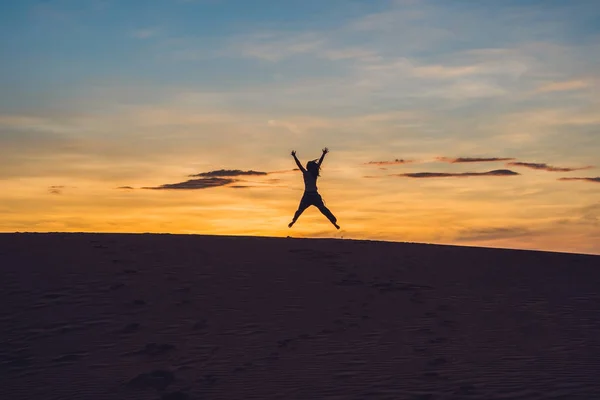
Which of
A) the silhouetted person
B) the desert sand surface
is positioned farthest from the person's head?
the desert sand surface

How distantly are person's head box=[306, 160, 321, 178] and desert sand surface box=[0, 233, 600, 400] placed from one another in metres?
1.88

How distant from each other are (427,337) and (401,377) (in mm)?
1884

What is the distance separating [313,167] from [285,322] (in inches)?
278

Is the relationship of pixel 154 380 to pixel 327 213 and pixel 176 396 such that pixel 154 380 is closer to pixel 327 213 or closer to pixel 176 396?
pixel 176 396

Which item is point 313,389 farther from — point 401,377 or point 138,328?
point 138,328

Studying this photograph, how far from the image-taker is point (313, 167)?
1758 cm

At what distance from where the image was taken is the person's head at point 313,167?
1756 centimetres

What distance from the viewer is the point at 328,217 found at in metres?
17.9

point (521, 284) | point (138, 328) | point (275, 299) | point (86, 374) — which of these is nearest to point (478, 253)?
point (521, 284)

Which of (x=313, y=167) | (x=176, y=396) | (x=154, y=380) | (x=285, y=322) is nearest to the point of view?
(x=176, y=396)

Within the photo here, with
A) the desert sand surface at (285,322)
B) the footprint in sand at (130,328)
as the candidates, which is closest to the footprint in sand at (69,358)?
the desert sand surface at (285,322)

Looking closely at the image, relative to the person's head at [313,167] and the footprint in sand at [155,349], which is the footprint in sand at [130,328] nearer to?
the footprint in sand at [155,349]

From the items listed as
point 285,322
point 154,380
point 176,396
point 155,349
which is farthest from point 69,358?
point 285,322

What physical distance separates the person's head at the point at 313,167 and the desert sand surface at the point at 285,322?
1.88m
